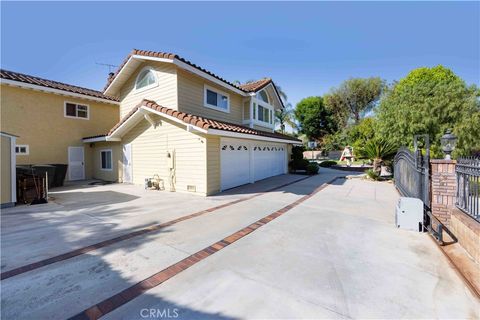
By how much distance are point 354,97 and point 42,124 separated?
41.1m

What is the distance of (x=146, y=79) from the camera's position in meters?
11.2

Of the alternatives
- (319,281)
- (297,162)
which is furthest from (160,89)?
(297,162)

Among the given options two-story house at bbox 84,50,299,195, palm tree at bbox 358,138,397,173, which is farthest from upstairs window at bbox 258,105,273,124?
palm tree at bbox 358,138,397,173

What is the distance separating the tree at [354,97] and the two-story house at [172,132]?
28.4 m

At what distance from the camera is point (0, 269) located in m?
3.19

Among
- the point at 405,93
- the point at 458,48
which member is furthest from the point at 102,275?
the point at 458,48

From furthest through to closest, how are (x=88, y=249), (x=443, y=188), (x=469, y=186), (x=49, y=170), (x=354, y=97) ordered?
(x=354, y=97)
(x=49, y=170)
(x=443, y=188)
(x=469, y=186)
(x=88, y=249)

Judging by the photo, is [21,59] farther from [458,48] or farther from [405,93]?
[458,48]

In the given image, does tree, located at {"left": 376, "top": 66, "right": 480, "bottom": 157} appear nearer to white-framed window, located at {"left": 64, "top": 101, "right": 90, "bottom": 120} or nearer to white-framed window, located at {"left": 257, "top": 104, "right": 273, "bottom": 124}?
white-framed window, located at {"left": 257, "top": 104, "right": 273, "bottom": 124}

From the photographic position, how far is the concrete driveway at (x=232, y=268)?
2.42m

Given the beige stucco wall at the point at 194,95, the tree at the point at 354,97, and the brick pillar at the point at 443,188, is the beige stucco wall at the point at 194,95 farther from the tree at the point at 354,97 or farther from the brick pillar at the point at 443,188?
the tree at the point at 354,97

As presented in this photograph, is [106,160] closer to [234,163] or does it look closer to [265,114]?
[234,163]

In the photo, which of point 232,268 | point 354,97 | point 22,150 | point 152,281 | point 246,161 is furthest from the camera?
point 354,97

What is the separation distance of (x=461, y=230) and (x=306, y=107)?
124 ft
